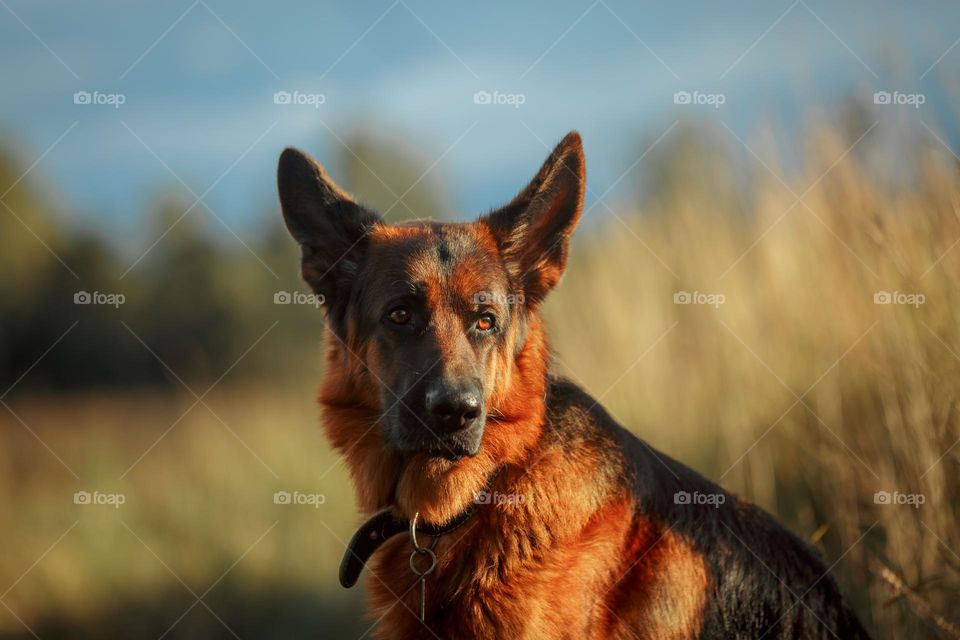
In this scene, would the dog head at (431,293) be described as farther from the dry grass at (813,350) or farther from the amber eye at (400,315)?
the dry grass at (813,350)

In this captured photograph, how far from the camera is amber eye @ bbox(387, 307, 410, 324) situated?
388cm

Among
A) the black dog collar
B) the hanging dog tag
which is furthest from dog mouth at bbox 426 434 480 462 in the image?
the hanging dog tag

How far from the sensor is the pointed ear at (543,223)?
13.2 ft

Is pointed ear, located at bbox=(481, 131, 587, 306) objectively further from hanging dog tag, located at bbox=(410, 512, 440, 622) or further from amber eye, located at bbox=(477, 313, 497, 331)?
hanging dog tag, located at bbox=(410, 512, 440, 622)

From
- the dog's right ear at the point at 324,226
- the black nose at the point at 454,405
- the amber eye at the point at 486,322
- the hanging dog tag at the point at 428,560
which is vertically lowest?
the hanging dog tag at the point at 428,560

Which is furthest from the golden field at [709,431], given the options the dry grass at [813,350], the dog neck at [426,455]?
the dog neck at [426,455]

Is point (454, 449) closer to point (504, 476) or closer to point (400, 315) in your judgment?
point (504, 476)

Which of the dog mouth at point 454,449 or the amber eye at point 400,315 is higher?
the amber eye at point 400,315

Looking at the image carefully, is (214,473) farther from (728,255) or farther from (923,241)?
(923,241)

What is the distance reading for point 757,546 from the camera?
3797 mm

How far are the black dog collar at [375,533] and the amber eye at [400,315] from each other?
2.81ft

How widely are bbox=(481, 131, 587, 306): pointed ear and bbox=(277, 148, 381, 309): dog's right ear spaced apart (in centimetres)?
72

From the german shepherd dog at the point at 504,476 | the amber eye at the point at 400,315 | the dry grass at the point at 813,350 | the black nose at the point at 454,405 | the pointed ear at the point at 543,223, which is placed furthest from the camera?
the dry grass at the point at 813,350

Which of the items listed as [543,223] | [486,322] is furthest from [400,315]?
[543,223]
